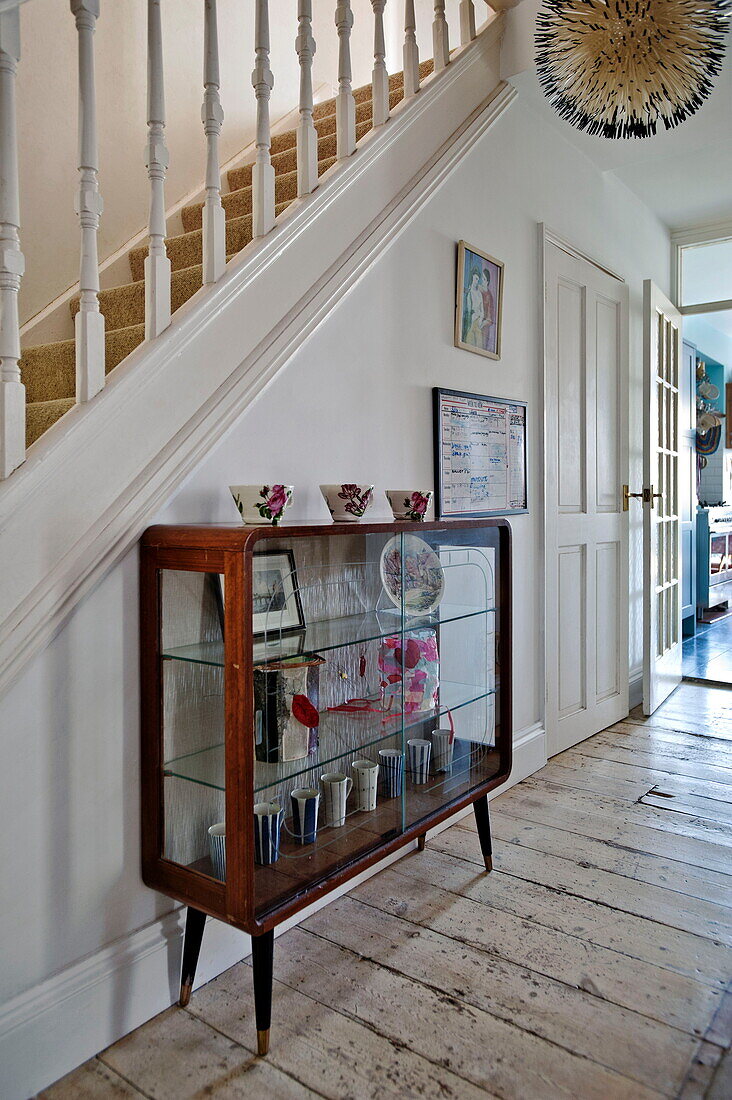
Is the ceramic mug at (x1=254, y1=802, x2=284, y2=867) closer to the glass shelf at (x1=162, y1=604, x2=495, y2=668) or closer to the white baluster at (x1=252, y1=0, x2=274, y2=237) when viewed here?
the glass shelf at (x1=162, y1=604, x2=495, y2=668)

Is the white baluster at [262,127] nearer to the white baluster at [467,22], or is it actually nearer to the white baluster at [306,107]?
the white baluster at [306,107]

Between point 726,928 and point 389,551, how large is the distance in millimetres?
1275

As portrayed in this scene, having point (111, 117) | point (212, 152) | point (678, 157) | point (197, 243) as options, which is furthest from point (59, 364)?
point (678, 157)

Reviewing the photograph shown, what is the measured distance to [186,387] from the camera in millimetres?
1625

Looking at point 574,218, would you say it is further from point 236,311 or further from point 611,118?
point 236,311

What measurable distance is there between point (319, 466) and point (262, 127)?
2.62ft

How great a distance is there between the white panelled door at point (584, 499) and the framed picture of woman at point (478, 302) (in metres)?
0.45

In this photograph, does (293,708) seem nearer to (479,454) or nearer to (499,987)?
(499,987)

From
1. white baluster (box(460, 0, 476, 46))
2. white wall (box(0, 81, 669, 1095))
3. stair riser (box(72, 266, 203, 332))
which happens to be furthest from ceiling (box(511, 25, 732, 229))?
stair riser (box(72, 266, 203, 332))

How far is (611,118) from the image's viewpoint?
74.1 inches

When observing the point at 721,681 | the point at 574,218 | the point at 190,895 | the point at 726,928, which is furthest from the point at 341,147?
the point at 721,681

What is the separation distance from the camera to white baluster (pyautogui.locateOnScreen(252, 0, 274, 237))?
5.69 ft

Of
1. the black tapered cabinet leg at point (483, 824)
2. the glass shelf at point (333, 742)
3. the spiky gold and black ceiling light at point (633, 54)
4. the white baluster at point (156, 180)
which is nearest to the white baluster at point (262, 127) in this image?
the white baluster at point (156, 180)

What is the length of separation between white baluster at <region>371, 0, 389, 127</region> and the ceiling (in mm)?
755
